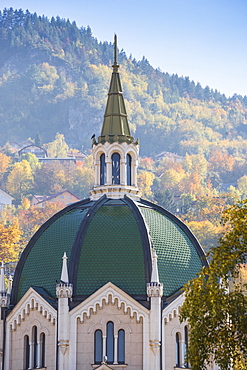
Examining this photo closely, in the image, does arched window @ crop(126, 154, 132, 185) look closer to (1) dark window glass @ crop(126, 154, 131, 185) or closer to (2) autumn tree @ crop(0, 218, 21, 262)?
(1) dark window glass @ crop(126, 154, 131, 185)

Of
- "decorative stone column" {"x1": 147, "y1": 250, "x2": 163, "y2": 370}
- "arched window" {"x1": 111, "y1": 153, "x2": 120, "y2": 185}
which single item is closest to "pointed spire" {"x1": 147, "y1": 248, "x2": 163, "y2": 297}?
"decorative stone column" {"x1": 147, "y1": 250, "x2": 163, "y2": 370}

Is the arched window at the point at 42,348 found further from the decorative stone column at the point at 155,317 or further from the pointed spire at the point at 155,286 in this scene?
the pointed spire at the point at 155,286

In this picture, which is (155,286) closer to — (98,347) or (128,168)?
(98,347)

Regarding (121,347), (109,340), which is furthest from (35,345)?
(121,347)

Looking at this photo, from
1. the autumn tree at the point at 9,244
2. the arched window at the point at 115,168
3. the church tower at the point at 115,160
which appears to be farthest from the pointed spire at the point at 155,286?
the autumn tree at the point at 9,244

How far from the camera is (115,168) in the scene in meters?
63.8

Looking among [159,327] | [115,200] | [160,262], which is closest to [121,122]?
[115,200]

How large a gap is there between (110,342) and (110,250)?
200 inches

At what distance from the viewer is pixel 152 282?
5681cm

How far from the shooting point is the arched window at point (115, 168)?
63.7 metres

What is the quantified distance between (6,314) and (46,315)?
3.11 metres

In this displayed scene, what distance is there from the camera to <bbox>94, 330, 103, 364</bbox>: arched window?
185 feet

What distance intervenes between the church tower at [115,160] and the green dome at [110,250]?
3.55ft

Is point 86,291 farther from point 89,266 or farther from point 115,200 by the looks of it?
point 115,200
